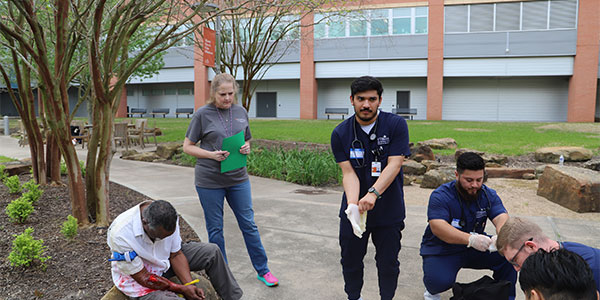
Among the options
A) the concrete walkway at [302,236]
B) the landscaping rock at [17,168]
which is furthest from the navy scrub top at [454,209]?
the landscaping rock at [17,168]

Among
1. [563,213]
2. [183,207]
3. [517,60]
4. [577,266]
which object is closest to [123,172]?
[183,207]

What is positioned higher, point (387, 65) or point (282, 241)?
point (387, 65)

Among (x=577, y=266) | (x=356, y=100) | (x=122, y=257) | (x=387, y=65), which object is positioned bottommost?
(x=122, y=257)

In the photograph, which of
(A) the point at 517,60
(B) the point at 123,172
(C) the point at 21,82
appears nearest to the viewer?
(C) the point at 21,82

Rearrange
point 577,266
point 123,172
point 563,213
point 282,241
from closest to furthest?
point 577,266
point 282,241
point 563,213
point 123,172

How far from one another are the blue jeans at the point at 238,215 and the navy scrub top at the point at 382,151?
3.29 ft

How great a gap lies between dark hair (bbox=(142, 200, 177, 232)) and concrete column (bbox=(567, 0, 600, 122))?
32199 mm

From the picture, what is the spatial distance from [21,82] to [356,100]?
596 centimetres

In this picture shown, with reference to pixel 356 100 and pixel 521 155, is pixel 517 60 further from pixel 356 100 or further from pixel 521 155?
pixel 356 100

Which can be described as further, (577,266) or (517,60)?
(517,60)

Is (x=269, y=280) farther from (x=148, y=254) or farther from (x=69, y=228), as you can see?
(x=69, y=228)

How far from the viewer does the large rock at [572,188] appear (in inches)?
249

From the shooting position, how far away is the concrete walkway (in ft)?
12.6

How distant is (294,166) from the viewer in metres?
9.16
